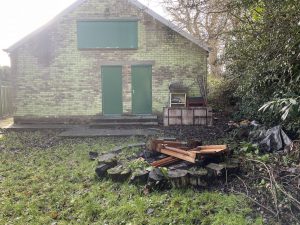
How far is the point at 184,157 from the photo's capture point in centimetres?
541

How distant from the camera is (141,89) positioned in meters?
13.0

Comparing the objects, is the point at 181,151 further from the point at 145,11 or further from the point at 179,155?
the point at 145,11

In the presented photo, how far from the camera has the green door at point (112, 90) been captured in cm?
1293

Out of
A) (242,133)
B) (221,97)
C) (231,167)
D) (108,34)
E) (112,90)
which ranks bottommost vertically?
(231,167)

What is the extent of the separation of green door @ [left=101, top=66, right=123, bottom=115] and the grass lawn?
631cm

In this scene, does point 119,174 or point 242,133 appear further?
point 242,133

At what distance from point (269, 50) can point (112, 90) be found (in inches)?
314

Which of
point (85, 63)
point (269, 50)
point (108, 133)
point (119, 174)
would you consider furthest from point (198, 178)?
point (85, 63)

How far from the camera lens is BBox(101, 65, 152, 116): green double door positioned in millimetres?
12930

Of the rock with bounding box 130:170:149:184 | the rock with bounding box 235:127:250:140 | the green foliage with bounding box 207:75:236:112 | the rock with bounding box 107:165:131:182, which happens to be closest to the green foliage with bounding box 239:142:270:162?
the rock with bounding box 235:127:250:140

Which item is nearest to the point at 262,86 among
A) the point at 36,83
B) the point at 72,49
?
the point at 72,49

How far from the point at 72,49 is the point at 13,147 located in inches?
220

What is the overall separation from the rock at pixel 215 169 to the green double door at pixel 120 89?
27.0ft

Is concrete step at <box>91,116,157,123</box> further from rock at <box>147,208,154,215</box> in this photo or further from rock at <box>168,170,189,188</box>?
rock at <box>147,208,154,215</box>
